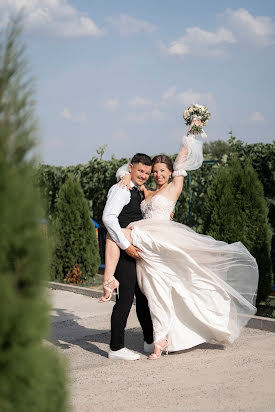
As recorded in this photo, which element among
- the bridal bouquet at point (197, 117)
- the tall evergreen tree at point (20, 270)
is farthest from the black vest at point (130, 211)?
the tall evergreen tree at point (20, 270)

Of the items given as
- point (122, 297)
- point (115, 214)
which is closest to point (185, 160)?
point (115, 214)

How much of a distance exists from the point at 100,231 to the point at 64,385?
438 inches

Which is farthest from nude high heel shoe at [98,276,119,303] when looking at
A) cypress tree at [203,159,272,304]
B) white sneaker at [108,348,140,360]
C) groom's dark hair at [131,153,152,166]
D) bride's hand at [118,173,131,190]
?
cypress tree at [203,159,272,304]

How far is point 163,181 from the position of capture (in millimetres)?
6230

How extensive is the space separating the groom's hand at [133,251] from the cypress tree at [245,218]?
2998 mm

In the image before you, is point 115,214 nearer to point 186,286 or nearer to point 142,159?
point 142,159

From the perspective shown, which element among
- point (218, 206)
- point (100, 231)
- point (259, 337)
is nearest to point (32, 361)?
point (259, 337)

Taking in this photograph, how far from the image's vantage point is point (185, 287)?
19.1 ft

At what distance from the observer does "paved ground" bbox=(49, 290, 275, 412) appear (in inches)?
166

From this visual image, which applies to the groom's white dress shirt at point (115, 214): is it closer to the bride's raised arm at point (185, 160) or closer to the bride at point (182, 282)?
the bride at point (182, 282)

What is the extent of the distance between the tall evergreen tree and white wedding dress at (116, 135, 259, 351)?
3.67 metres

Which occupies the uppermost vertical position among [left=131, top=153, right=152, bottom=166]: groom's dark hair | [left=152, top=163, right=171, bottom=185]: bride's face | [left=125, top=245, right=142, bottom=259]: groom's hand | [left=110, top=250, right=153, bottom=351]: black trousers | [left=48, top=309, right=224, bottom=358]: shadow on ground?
[left=131, top=153, right=152, bottom=166]: groom's dark hair

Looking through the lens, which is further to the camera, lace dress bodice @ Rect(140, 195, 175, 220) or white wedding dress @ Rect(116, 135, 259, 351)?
lace dress bodice @ Rect(140, 195, 175, 220)

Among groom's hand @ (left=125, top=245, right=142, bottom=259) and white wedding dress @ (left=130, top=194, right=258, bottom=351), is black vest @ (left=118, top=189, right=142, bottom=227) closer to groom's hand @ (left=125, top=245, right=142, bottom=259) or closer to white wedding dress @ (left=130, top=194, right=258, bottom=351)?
white wedding dress @ (left=130, top=194, right=258, bottom=351)
